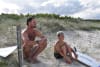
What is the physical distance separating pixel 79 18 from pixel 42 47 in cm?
639

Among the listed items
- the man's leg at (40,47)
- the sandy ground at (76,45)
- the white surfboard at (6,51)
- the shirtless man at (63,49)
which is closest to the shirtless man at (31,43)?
the man's leg at (40,47)

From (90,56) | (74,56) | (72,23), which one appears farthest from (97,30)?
(74,56)

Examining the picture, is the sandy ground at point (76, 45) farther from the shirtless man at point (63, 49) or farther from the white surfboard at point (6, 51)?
the white surfboard at point (6, 51)

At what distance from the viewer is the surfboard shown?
11.1m

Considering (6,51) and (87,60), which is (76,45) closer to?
(87,60)

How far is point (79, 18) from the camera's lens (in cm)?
1695

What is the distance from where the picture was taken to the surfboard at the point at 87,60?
11117 millimetres

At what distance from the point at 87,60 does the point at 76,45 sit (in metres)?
1.72

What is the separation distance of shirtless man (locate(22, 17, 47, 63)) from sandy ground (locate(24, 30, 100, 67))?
0.84ft

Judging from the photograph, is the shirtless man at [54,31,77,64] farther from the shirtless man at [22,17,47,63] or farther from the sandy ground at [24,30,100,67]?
the shirtless man at [22,17,47,63]

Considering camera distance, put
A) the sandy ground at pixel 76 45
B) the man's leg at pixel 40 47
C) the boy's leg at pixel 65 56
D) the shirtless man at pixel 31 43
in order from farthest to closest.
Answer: the sandy ground at pixel 76 45, the boy's leg at pixel 65 56, the man's leg at pixel 40 47, the shirtless man at pixel 31 43

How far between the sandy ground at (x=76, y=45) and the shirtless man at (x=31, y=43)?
0.84ft

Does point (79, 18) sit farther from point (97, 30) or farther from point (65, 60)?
point (65, 60)

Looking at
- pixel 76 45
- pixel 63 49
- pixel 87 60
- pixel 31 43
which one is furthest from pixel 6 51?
pixel 76 45
